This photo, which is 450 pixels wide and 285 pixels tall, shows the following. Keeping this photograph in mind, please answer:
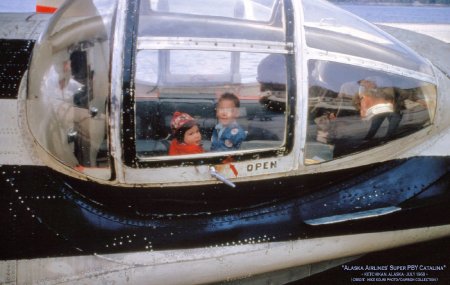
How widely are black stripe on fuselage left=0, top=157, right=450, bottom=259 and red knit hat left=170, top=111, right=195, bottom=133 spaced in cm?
39

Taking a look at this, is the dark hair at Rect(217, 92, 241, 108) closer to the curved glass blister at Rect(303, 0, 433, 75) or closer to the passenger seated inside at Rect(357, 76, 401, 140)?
the curved glass blister at Rect(303, 0, 433, 75)

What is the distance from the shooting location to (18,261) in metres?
2.46

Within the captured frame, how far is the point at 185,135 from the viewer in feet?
8.40

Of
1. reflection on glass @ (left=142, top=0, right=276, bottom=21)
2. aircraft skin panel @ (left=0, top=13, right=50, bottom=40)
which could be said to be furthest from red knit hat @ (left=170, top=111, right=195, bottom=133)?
aircraft skin panel @ (left=0, top=13, right=50, bottom=40)

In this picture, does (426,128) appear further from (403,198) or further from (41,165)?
(41,165)

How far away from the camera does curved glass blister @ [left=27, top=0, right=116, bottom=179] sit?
2.46 meters

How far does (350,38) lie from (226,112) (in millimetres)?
1001

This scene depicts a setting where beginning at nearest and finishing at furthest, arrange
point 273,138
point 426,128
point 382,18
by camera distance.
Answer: point 273,138, point 426,128, point 382,18

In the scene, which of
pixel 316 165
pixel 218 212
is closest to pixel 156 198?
pixel 218 212

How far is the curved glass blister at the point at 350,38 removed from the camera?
2.70m

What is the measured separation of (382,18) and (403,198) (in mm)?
10392

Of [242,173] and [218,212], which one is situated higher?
[242,173]

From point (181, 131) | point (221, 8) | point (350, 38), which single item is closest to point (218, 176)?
point (181, 131)

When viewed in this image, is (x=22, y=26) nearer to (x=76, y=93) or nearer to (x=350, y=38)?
(x=76, y=93)
